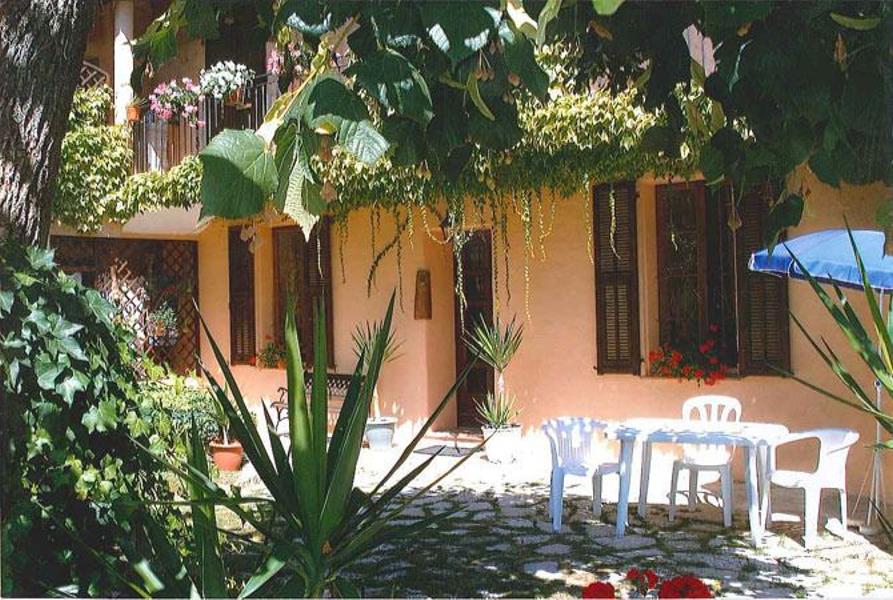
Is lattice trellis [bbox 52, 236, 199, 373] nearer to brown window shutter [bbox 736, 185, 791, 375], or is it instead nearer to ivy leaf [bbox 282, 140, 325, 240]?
brown window shutter [bbox 736, 185, 791, 375]

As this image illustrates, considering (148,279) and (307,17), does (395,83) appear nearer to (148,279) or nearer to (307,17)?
(307,17)

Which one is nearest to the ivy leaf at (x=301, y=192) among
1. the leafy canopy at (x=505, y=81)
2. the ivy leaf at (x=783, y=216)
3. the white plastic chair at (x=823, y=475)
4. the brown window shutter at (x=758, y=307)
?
the leafy canopy at (x=505, y=81)

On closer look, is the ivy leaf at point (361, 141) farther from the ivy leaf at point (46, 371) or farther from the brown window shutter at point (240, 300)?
the brown window shutter at point (240, 300)

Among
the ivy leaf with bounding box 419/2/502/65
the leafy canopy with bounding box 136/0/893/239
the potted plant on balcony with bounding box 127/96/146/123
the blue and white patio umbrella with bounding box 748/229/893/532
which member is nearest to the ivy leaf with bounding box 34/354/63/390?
the leafy canopy with bounding box 136/0/893/239

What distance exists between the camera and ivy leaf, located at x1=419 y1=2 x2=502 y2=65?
1688 mm

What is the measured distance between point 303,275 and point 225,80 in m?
2.31

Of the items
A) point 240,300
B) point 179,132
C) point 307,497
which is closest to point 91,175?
point 179,132

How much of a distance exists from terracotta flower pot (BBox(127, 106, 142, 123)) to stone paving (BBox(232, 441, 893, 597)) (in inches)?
206

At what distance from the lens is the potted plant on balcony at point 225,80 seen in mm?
8766

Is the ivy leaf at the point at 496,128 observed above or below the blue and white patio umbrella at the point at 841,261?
above

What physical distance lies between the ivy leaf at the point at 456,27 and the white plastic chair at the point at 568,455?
4134 millimetres

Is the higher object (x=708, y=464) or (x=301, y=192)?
(x=301, y=192)

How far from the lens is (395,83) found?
1.75 metres

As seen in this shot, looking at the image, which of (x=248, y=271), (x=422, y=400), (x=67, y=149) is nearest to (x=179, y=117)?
(x=67, y=149)
